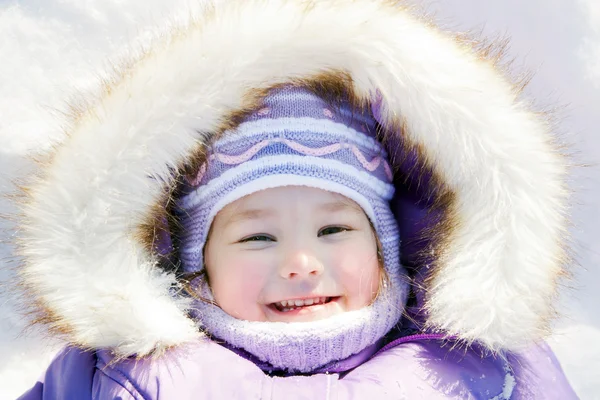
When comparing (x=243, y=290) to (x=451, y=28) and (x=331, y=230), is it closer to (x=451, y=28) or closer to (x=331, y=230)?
(x=331, y=230)

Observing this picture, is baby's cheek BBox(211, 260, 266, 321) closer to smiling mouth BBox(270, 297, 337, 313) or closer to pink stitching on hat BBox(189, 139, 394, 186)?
smiling mouth BBox(270, 297, 337, 313)

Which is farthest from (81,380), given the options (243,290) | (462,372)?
(462,372)

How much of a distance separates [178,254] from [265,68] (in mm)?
359

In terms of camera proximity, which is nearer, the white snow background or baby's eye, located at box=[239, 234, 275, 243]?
baby's eye, located at box=[239, 234, 275, 243]

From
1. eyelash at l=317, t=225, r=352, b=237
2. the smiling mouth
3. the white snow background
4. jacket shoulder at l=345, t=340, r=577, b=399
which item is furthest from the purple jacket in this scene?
the white snow background

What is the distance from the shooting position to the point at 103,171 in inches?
41.4

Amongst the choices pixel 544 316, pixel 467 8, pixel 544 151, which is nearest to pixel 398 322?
pixel 544 316

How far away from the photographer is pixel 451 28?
1.71 metres

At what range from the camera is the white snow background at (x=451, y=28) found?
5.50 ft

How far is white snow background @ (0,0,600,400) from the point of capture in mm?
1678

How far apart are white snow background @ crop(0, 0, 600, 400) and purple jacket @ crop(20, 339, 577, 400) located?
54cm

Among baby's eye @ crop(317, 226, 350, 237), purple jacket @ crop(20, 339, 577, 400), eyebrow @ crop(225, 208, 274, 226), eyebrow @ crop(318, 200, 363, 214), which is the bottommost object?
purple jacket @ crop(20, 339, 577, 400)

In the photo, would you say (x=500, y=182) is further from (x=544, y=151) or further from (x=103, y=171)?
(x=103, y=171)

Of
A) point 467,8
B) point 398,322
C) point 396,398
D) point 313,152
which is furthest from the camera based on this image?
point 467,8
